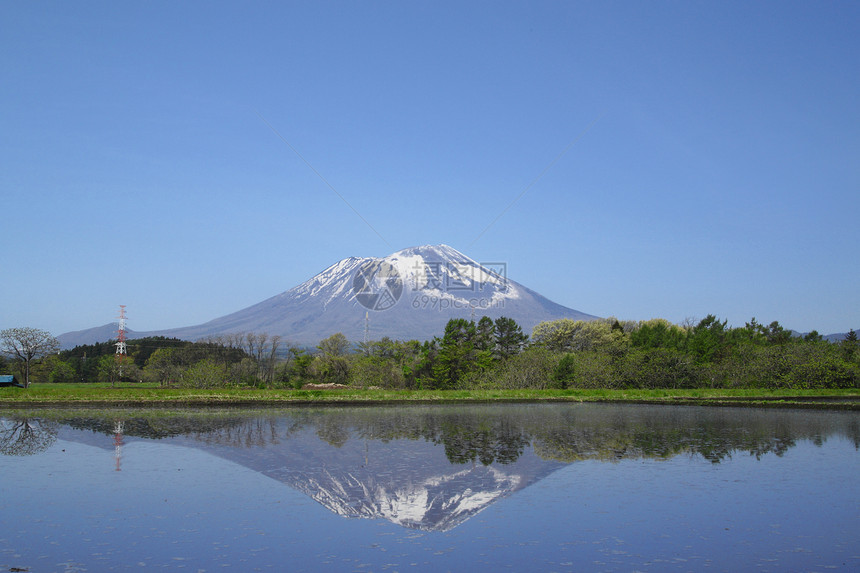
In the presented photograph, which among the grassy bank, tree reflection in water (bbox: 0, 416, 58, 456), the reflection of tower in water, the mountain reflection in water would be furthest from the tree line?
the reflection of tower in water

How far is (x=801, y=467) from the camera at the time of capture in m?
13.0

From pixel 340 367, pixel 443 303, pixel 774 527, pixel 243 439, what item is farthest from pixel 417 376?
pixel 443 303

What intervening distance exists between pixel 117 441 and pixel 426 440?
8349 millimetres

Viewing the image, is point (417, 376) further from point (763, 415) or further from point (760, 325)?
point (760, 325)

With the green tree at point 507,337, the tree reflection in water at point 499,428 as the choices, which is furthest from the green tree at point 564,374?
the green tree at point 507,337

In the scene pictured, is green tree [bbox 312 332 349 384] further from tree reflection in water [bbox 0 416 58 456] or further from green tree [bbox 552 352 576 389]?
tree reflection in water [bbox 0 416 58 456]

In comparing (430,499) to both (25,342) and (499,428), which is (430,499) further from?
(25,342)

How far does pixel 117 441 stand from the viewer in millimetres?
16797

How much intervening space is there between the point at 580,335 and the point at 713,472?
61.6 meters

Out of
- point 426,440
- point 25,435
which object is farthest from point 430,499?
point 25,435

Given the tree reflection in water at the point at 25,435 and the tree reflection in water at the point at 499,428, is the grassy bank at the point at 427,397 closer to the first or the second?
the tree reflection in water at the point at 499,428

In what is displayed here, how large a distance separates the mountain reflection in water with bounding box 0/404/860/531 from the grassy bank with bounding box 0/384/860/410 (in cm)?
274

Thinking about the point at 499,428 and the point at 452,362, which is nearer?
the point at 499,428

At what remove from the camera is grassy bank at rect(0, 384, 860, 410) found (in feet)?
91.7
